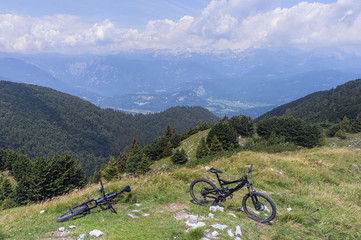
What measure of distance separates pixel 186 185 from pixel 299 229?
5.09 meters

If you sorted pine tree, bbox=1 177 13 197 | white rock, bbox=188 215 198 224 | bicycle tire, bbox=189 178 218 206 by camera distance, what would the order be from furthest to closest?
1. pine tree, bbox=1 177 13 197
2. bicycle tire, bbox=189 178 218 206
3. white rock, bbox=188 215 198 224

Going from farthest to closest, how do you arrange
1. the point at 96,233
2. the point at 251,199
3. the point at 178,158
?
the point at 178,158 < the point at 251,199 < the point at 96,233

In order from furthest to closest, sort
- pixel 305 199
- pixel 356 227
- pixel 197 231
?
1. pixel 305 199
2. pixel 356 227
3. pixel 197 231

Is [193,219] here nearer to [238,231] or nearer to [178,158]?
[238,231]

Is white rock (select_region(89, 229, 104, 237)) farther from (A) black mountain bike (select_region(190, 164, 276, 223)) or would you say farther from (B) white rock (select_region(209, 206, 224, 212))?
(A) black mountain bike (select_region(190, 164, 276, 223))

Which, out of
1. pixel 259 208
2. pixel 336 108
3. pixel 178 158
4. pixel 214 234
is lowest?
pixel 178 158

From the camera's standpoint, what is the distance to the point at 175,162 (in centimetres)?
4528

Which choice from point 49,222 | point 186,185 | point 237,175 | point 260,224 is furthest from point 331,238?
point 49,222

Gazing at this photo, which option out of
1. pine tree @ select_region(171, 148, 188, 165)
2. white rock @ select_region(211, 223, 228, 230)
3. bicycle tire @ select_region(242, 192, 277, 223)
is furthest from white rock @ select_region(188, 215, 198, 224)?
pine tree @ select_region(171, 148, 188, 165)

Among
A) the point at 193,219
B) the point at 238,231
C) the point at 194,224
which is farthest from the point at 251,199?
the point at 194,224

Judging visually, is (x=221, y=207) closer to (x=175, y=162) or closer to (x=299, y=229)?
(x=299, y=229)

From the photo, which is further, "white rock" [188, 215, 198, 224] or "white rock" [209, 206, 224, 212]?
"white rock" [209, 206, 224, 212]

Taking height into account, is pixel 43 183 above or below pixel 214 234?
below

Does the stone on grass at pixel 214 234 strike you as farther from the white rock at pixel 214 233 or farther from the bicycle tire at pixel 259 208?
the bicycle tire at pixel 259 208
